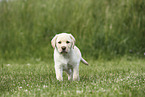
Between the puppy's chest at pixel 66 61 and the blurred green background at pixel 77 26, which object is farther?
the blurred green background at pixel 77 26

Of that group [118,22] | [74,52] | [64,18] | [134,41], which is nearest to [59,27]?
[64,18]

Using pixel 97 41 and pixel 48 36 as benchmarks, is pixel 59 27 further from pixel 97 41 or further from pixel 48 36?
pixel 97 41

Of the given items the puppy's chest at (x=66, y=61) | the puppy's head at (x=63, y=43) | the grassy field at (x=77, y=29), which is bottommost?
the puppy's chest at (x=66, y=61)

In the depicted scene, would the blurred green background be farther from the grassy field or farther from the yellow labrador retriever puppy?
the yellow labrador retriever puppy

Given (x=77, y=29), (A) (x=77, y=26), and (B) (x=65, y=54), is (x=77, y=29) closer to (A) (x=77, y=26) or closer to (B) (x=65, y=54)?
(A) (x=77, y=26)

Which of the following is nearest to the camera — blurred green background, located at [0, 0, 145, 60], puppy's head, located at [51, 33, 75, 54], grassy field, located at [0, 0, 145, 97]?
puppy's head, located at [51, 33, 75, 54]

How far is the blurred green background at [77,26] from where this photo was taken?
8703 millimetres

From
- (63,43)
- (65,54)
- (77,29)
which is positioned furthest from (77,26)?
(63,43)

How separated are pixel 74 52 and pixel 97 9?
17.6 ft

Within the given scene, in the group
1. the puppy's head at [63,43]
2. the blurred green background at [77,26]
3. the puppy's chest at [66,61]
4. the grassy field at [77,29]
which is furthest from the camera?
the blurred green background at [77,26]

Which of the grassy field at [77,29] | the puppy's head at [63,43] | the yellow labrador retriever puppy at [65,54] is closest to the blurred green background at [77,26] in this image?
the grassy field at [77,29]

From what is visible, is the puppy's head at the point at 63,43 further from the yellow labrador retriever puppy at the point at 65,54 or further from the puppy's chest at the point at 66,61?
the puppy's chest at the point at 66,61

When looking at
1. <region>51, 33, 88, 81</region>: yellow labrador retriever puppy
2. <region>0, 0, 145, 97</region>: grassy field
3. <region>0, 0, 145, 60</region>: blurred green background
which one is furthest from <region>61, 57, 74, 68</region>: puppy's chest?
<region>0, 0, 145, 60</region>: blurred green background

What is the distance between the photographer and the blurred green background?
8.70 metres
